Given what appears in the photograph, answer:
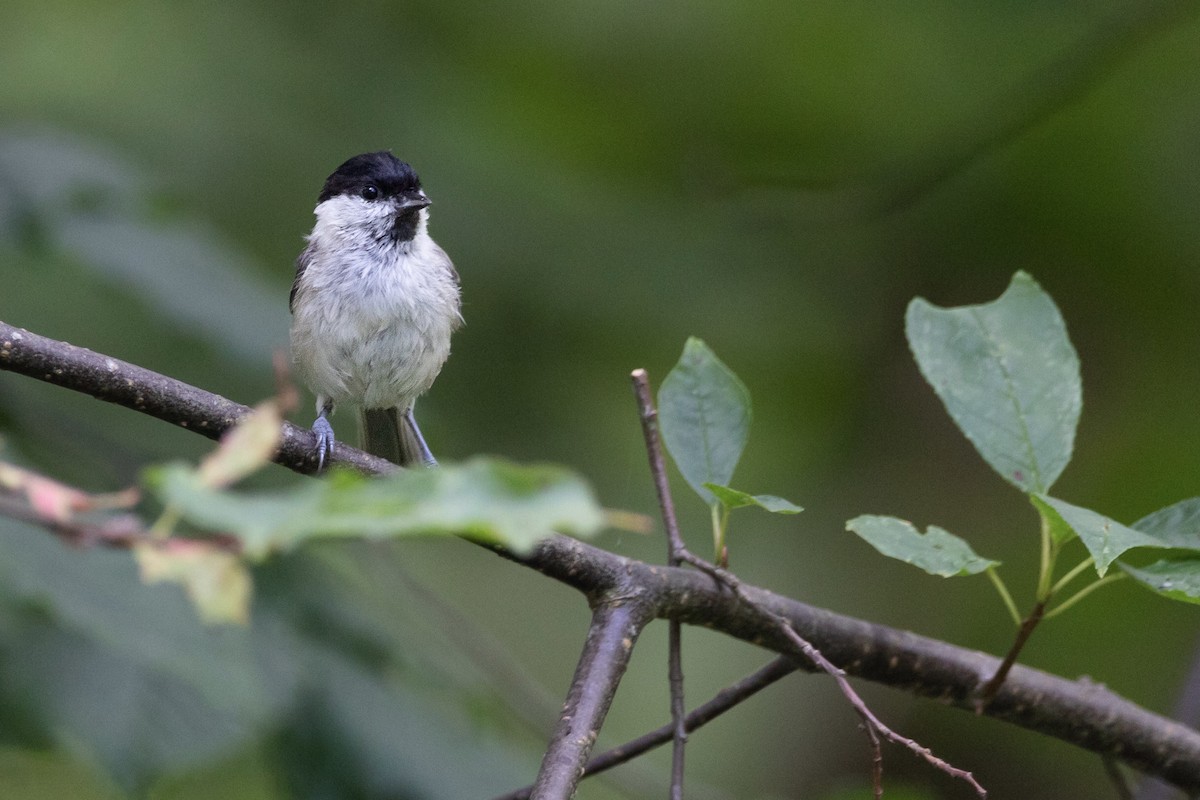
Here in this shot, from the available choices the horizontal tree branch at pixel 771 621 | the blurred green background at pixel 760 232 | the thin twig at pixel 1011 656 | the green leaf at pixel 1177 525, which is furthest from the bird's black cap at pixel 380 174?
the green leaf at pixel 1177 525

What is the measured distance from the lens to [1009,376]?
2.32m

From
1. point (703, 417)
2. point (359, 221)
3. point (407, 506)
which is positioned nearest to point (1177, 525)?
point (703, 417)

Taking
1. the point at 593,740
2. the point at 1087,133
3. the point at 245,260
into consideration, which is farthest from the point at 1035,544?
the point at 593,740

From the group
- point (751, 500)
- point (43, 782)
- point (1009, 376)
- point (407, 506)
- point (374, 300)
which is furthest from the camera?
point (43, 782)

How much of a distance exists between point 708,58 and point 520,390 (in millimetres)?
1760

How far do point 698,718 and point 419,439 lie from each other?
2.21 metres

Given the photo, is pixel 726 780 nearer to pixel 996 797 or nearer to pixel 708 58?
pixel 996 797

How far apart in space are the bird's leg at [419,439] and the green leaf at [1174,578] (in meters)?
2.37

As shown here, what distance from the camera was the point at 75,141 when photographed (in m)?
3.78

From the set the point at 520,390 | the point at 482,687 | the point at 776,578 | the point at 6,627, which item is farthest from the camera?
the point at 776,578

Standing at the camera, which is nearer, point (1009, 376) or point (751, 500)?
point (751, 500)

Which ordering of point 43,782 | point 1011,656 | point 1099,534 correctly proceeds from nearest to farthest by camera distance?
point 1099,534 < point 1011,656 < point 43,782

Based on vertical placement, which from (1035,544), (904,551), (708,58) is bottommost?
(904,551)

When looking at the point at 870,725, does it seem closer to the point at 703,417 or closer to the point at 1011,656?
the point at 1011,656
